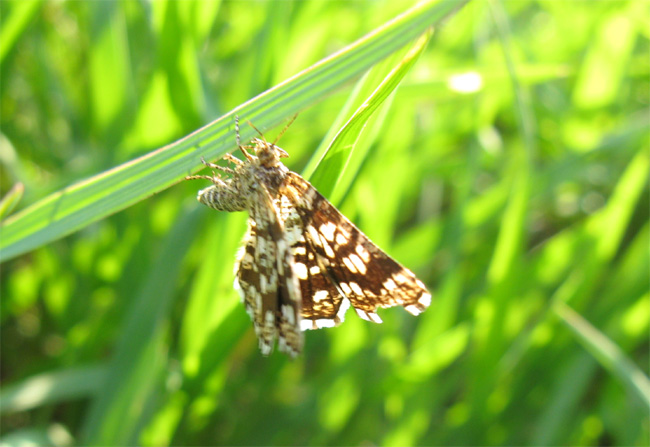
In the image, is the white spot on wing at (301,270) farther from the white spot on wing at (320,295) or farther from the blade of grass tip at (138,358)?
the blade of grass tip at (138,358)

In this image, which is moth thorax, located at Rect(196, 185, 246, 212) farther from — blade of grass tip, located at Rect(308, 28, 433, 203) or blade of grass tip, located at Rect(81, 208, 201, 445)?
blade of grass tip, located at Rect(81, 208, 201, 445)

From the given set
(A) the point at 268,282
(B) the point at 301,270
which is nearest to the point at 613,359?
(B) the point at 301,270

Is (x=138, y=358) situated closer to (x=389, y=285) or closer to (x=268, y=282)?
(x=268, y=282)

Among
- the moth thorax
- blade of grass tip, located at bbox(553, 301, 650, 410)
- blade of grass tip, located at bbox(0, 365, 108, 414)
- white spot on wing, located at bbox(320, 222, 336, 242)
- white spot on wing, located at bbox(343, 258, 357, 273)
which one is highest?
blade of grass tip, located at bbox(0, 365, 108, 414)

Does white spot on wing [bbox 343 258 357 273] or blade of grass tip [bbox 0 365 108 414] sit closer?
white spot on wing [bbox 343 258 357 273]

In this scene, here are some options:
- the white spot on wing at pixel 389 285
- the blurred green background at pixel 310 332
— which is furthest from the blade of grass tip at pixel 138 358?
the white spot on wing at pixel 389 285

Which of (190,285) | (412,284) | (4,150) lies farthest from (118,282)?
(412,284)

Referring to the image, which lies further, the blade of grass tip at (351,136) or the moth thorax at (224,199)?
the moth thorax at (224,199)

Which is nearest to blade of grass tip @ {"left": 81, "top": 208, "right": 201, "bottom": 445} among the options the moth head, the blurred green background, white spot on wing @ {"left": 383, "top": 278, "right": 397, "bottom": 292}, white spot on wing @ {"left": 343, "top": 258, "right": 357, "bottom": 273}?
the blurred green background
